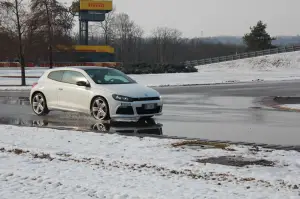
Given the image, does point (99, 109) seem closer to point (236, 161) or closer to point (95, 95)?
point (95, 95)

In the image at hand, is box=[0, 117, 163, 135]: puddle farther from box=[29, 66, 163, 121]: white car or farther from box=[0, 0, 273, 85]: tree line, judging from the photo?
box=[0, 0, 273, 85]: tree line

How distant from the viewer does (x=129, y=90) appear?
40.7 ft

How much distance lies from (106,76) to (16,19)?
23.8 metres

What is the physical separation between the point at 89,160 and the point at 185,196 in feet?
7.79

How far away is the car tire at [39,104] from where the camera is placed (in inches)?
562

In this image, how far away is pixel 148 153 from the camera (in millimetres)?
8055

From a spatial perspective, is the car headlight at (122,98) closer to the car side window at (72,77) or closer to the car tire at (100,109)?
the car tire at (100,109)

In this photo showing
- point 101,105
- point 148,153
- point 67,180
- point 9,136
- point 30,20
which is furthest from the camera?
point 30,20

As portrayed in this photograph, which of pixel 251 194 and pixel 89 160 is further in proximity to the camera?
pixel 89 160

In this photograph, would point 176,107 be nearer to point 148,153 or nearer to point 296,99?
point 296,99

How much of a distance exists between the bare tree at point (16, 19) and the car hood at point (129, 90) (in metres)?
23.1

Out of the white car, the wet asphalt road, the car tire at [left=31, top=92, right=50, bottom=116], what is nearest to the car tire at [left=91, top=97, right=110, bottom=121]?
the white car

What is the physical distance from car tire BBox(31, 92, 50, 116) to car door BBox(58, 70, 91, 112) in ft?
2.42

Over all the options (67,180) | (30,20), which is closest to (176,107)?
(67,180)
